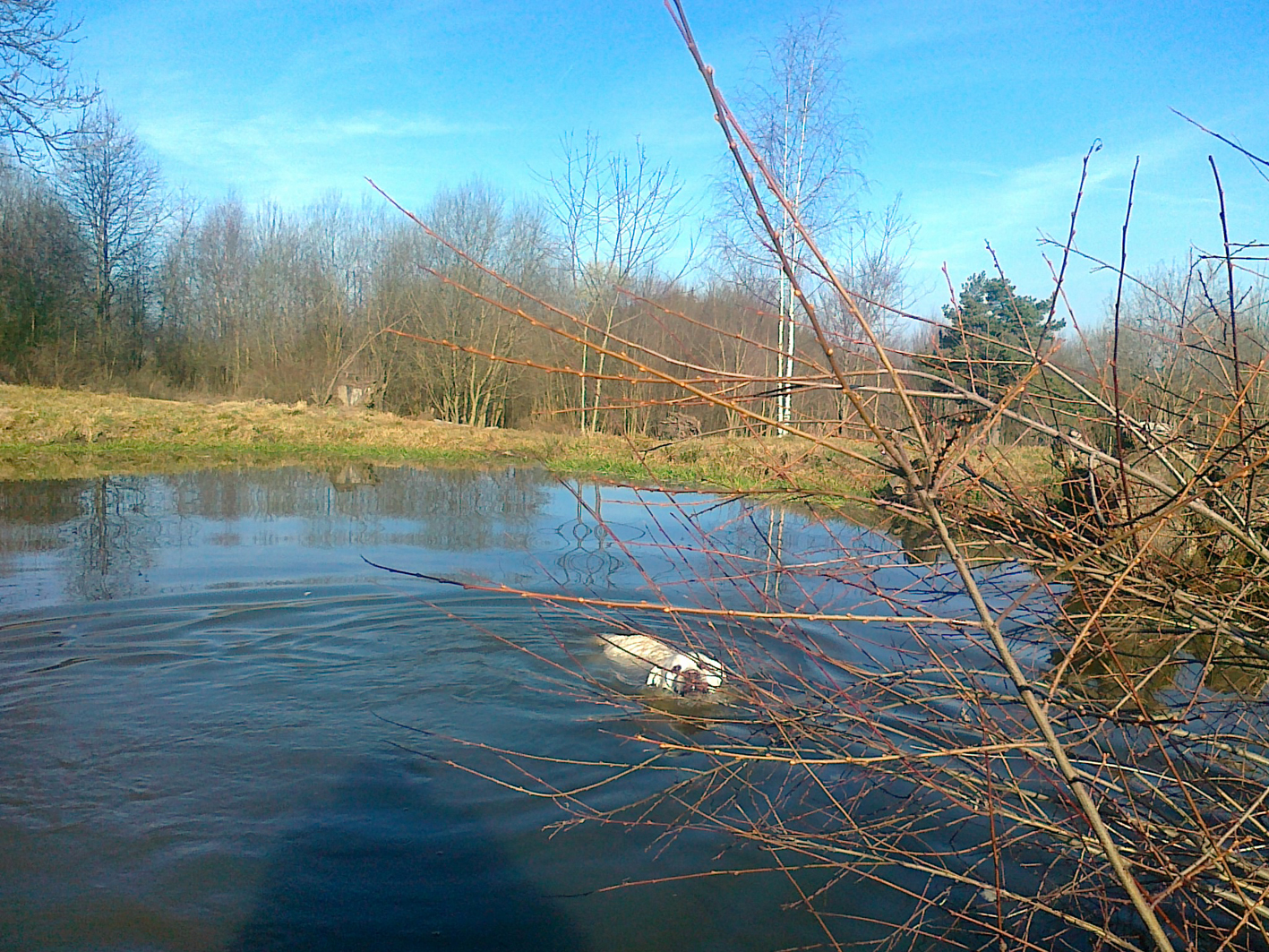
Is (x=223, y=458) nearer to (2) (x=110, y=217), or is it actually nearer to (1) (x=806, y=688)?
(1) (x=806, y=688)

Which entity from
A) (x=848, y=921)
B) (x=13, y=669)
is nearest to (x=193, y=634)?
(x=13, y=669)

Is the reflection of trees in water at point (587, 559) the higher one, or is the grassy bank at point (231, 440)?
the grassy bank at point (231, 440)

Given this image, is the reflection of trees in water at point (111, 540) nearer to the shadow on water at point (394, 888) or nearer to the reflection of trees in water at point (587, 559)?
the reflection of trees in water at point (587, 559)

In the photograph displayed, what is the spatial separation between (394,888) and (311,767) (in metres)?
1.26

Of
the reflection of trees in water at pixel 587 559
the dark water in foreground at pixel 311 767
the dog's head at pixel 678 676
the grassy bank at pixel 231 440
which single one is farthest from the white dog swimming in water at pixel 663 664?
the grassy bank at pixel 231 440

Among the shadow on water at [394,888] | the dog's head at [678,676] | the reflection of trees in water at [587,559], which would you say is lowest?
the shadow on water at [394,888]

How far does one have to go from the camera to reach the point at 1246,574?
248 centimetres

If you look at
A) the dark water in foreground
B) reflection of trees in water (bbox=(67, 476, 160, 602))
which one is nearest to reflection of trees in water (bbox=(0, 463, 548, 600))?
reflection of trees in water (bbox=(67, 476, 160, 602))

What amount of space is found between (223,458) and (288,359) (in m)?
15.6

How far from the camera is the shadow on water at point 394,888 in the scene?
350 centimetres

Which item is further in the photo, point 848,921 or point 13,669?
point 13,669

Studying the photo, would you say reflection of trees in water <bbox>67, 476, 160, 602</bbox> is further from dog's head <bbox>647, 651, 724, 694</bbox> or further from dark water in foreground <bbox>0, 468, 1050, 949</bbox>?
dog's head <bbox>647, 651, 724, 694</bbox>

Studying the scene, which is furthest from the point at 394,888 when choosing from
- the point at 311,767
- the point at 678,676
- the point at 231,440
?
the point at 231,440

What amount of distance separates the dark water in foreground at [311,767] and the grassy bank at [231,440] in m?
6.88
